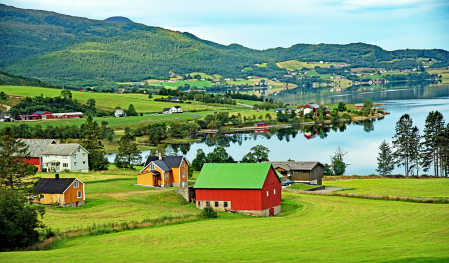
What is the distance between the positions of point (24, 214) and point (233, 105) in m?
133

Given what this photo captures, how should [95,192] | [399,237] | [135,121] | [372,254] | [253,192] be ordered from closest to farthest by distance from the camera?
[372,254] < [399,237] < [253,192] < [95,192] < [135,121]

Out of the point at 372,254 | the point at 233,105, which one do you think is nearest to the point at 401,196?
the point at 372,254

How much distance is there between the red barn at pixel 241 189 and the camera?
31156 mm

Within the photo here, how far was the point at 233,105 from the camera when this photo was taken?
152 metres

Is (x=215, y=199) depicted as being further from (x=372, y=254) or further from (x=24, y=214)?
(x=372, y=254)

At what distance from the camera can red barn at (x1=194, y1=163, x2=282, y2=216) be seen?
31156 mm

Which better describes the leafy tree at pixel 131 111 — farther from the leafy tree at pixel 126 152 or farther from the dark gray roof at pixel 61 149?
the dark gray roof at pixel 61 149

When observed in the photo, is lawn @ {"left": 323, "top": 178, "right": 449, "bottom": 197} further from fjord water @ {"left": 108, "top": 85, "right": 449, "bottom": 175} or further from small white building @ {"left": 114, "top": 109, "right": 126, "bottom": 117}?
small white building @ {"left": 114, "top": 109, "right": 126, "bottom": 117}

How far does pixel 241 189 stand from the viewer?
31.6 m

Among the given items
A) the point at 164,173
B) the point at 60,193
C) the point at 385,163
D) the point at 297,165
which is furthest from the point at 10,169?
the point at 385,163

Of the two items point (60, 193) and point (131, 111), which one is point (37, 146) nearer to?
point (60, 193)

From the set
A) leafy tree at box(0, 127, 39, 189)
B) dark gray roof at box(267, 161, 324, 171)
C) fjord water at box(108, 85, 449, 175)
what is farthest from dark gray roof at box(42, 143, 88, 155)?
dark gray roof at box(267, 161, 324, 171)

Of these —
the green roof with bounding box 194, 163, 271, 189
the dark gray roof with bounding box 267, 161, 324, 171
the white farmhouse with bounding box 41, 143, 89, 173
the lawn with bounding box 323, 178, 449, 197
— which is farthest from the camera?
the white farmhouse with bounding box 41, 143, 89, 173

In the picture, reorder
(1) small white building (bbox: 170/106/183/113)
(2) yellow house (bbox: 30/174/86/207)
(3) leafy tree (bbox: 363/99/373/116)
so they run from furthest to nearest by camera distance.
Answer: (1) small white building (bbox: 170/106/183/113)
(3) leafy tree (bbox: 363/99/373/116)
(2) yellow house (bbox: 30/174/86/207)
